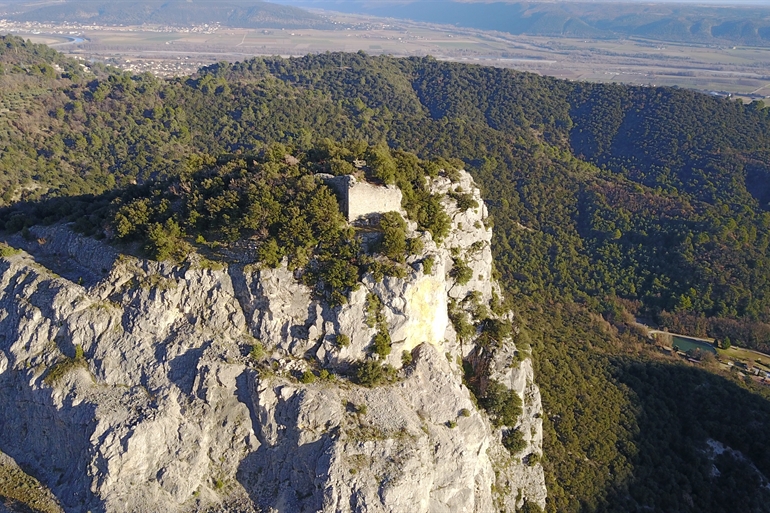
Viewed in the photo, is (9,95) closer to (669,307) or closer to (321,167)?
(321,167)

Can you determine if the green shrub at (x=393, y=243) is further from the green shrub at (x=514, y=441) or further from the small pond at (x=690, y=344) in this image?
the small pond at (x=690, y=344)

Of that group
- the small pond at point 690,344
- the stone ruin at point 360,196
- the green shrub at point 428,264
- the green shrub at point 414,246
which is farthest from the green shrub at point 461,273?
the small pond at point 690,344

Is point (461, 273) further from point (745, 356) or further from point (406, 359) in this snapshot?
point (745, 356)

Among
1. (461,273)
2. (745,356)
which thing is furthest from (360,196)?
(745,356)

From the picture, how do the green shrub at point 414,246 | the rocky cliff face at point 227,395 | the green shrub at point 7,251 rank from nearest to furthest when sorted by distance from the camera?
the rocky cliff face at point 227,395 < the green shrub at point 414,246 < the green shrub at point 7,251

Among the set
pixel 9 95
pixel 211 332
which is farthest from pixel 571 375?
pixel 9 95

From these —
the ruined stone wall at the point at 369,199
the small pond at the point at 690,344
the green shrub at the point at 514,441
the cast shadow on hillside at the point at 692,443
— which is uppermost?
the ruined stone wall at the point at 369,199
